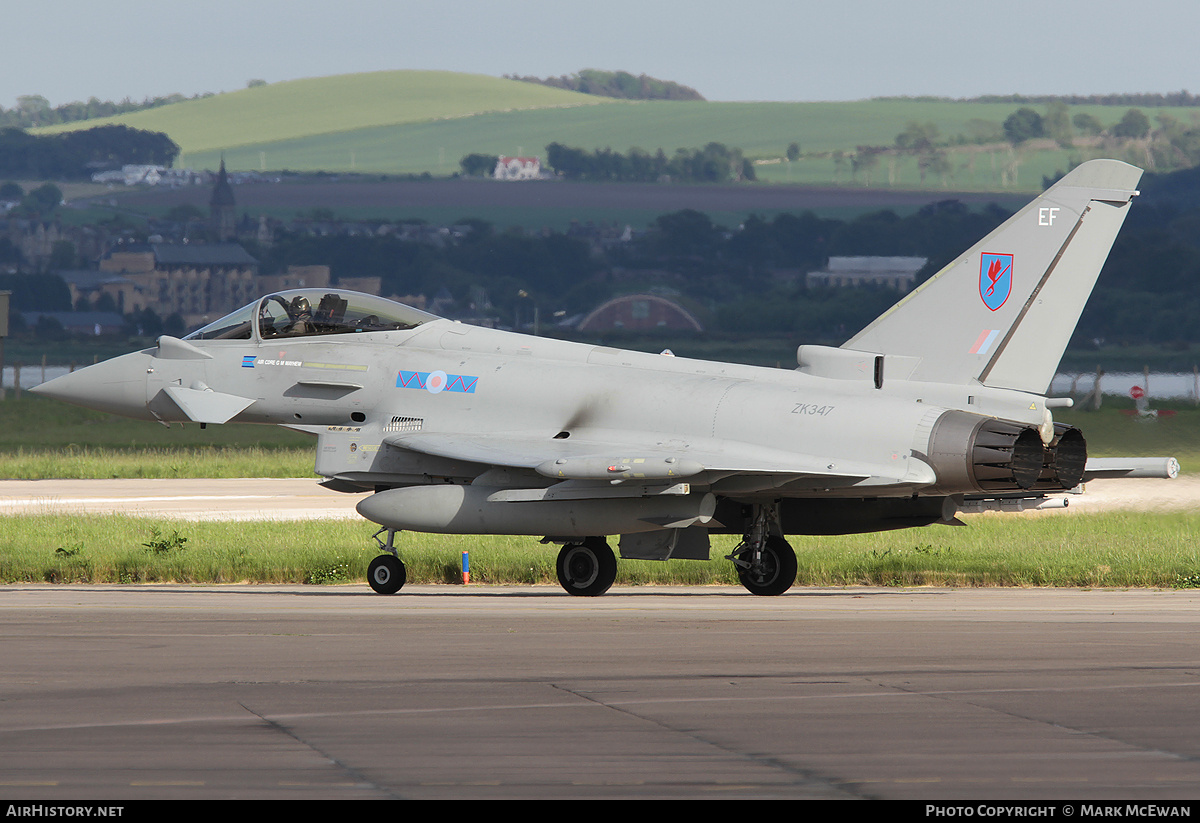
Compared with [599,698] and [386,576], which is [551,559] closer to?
[386,576]

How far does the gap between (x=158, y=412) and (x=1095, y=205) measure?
12.5 metres

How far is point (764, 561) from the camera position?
19297 millimetres

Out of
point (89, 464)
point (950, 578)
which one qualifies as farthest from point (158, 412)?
point (89, 464)

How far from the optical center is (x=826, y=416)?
17.9 meters

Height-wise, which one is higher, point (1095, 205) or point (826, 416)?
point (1095, 205)

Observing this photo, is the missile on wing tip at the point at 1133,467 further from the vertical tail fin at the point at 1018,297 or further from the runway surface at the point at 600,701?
the runway surface at the point at 600,701

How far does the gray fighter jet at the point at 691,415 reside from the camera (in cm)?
1769

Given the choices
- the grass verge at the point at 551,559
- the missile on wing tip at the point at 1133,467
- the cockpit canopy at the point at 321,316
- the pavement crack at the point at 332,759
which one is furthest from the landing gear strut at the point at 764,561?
the pavement crack at the point at 332,759

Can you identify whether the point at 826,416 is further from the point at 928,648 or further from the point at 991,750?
the point at 991,750

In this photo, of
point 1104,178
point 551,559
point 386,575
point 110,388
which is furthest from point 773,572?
point 110,388

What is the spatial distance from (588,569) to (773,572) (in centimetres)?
226

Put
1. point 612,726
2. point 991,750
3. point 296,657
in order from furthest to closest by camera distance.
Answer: point 296,657 < point 612,726 < point 991,750

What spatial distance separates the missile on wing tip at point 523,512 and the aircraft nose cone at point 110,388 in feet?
14.4

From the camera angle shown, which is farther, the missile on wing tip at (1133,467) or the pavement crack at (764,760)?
the missile on wing tip at (1133,467)
